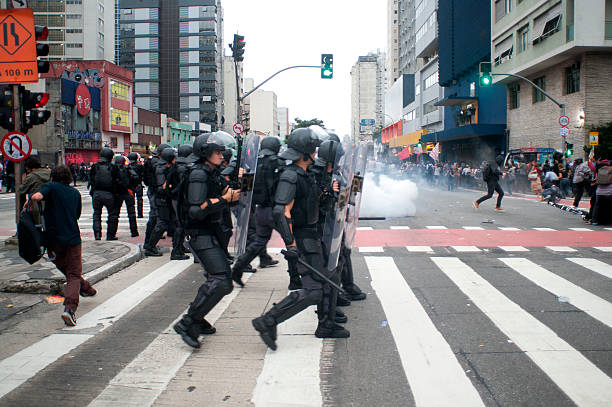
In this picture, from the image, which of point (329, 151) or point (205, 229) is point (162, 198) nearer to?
point (205, 229)

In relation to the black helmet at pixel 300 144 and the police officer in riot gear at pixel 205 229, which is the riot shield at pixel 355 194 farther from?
the police officer in riot gear at pixel 205 229

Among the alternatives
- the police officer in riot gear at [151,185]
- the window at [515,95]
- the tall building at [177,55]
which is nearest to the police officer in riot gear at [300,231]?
the police officer in riot gear at [151,185]

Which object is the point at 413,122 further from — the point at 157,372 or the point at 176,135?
the point at 157,372

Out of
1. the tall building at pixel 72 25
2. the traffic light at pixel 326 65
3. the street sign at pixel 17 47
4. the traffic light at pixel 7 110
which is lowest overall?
the traffic light at pixel 7 110

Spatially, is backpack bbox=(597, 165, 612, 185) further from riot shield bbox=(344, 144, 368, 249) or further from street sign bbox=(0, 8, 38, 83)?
street sign bbox=(0, 8, 38, 83)

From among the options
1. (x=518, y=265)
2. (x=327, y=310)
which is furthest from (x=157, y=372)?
(x=518, y=265)

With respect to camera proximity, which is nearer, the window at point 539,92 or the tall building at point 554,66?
the tall building at point 554,66

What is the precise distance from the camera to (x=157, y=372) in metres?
4.18

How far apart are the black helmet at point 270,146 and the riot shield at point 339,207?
2.28 m

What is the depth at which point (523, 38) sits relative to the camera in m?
34.9

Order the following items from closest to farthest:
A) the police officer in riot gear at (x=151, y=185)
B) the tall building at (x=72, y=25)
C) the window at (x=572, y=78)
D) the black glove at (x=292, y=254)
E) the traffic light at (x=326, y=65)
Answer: the black glove at (x=292, y=254) < the police officer in riot gear at (x=151, y=185) < the traffic light at (x=326, y=65) < the window at (x=572, y=78) < the tall building at (x=72, y=25)

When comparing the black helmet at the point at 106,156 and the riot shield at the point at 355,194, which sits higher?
→ the black helmet at the point at 106,156

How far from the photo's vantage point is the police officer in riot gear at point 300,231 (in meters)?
4.56

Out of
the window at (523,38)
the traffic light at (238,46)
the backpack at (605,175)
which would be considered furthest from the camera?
the window at (523,38)
